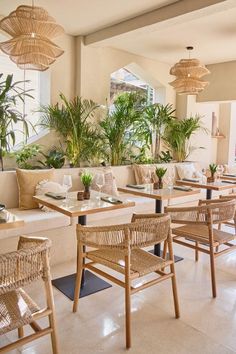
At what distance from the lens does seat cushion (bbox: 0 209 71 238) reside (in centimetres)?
302

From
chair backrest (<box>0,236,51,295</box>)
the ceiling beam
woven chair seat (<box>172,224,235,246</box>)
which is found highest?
the ceiling beam

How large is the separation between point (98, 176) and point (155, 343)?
1617mm

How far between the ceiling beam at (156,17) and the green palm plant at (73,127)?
113 cm

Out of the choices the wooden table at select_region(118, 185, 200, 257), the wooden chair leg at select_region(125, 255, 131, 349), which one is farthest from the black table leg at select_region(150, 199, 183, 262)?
the wooden chair leg at select_region(125, 255, 131, 349)

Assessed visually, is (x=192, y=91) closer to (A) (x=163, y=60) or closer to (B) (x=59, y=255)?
(A) (x=163, y=60)

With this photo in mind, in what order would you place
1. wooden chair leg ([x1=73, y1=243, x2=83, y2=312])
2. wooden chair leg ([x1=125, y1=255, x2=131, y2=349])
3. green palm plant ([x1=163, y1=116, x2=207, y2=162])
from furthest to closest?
1. green palm plant ([x1=163, y1=116, x2=207, y2=162])
2. wooden chair leg ([x1=73, y1=243, x2=83, y2=312])
3. wooden chair leg ([x1=125, y1=255, x2=131, y2=349])

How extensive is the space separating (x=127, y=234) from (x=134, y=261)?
0.37 metres

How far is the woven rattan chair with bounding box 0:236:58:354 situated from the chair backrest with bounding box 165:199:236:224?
1.46 metres

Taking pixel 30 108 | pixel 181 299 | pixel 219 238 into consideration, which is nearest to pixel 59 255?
pixel 181 299

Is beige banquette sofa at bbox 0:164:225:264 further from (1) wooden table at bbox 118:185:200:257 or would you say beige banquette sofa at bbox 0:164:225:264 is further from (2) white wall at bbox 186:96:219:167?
(2) white wall at bbox 186:96:219:167

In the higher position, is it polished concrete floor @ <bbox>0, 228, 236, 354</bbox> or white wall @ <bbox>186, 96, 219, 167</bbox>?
white wall @ <bbox>186, 96, 219, 167</bbox>

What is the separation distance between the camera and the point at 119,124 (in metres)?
5.57

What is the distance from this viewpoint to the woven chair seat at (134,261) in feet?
7.07

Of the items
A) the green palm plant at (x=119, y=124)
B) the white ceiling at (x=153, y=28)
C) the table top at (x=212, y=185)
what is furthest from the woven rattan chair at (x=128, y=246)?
the green palm plant at (x=119, y=124)
